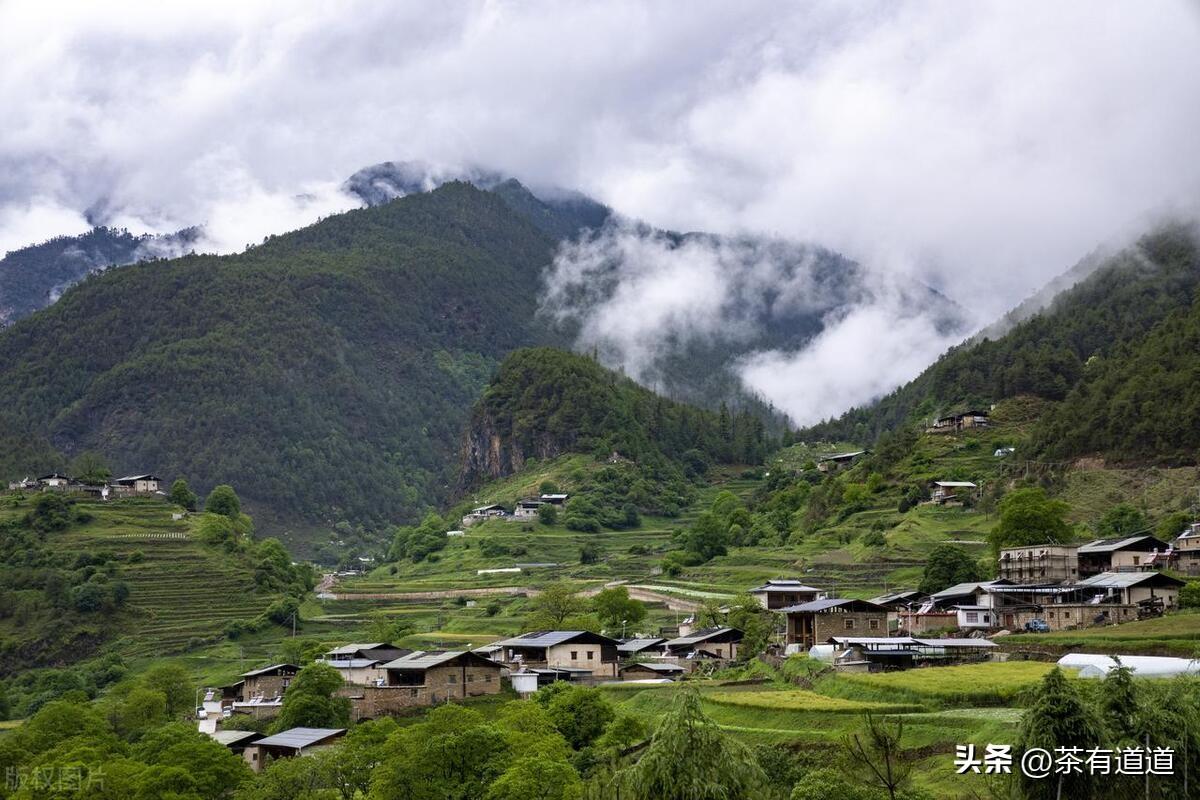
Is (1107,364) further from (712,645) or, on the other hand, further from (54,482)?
(54,482)

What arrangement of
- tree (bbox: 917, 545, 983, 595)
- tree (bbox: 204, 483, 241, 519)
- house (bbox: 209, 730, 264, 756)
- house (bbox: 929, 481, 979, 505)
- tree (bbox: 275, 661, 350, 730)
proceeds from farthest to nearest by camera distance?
tree (bbox: 204, 483, 241, 519), house (bbox: 929, 481, 979, 505), tree (bbox: 917, 545, 983, 595), tree (bbox: 275, 661, 350, 730), house (bbox: 209, 730, 264, 756)

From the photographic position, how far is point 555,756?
4997 centimetres

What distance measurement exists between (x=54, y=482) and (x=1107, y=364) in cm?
9656

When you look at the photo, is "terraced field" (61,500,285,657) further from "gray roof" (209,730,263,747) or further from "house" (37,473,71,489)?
"gray roof" (209,730,263,747)

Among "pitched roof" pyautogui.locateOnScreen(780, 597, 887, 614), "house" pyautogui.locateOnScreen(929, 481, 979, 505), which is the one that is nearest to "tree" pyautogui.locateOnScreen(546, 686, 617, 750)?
"pitched roof" pyautogui.locateOnScreen(780, 597, 887, 614)

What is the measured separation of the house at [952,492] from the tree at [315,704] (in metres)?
59.7

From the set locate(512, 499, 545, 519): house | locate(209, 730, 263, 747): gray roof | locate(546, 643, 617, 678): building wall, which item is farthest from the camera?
locate(512, 499, 545, 519): house

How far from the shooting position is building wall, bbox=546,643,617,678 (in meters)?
74.9

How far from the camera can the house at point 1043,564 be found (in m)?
80.4

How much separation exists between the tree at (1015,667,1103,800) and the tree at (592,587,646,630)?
188 feet

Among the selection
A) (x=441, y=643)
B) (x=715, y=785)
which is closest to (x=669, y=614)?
(x=441, y=643)

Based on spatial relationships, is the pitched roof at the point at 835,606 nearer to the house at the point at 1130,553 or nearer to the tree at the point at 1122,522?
the house at the point at 1130,553

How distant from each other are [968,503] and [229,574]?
193 ft

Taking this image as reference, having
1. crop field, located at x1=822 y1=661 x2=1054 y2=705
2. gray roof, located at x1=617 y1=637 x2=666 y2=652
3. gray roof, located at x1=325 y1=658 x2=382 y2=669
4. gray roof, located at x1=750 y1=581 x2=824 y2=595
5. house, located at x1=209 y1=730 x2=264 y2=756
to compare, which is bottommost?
house, located at x1=209 y1=730 x2=264 y2=756
